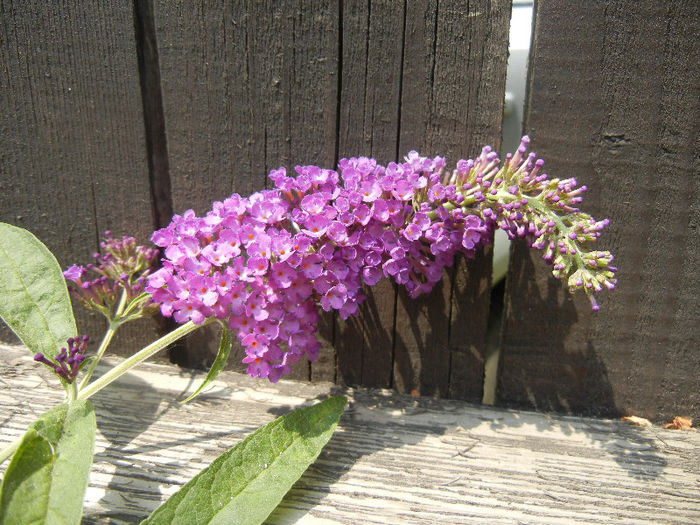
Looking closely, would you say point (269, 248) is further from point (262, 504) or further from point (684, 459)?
point (684, 459)

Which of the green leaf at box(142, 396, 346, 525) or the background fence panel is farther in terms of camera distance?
the background fence panel

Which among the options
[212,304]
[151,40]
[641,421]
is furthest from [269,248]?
[641,421]

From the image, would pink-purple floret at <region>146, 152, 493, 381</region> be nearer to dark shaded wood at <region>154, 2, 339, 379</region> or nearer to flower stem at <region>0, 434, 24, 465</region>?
dark shaded wood at <region>154, 2, 339, 379</region>

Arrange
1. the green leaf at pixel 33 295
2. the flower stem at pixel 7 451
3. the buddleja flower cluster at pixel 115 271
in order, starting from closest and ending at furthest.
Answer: the flower stem at pixel 7 451 < the green leaf at pixel 33 295 < the buddleja flower cluster at pixel 115 271

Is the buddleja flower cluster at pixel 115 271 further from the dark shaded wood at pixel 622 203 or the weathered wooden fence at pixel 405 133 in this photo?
the dark shaded wood at pixel 622 203

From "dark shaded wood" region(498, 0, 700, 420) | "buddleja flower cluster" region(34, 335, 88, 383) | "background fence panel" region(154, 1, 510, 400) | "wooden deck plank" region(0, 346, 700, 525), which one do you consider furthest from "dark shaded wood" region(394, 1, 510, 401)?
"buddleja flower cluster" region(34, 335, 88, 383)

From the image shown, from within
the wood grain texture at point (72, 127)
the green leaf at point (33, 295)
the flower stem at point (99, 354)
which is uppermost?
the wood grain texture at point (72, 127)

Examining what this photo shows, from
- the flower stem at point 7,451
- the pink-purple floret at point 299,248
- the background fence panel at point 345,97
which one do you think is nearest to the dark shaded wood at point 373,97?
the background fence panel at point 345,97
